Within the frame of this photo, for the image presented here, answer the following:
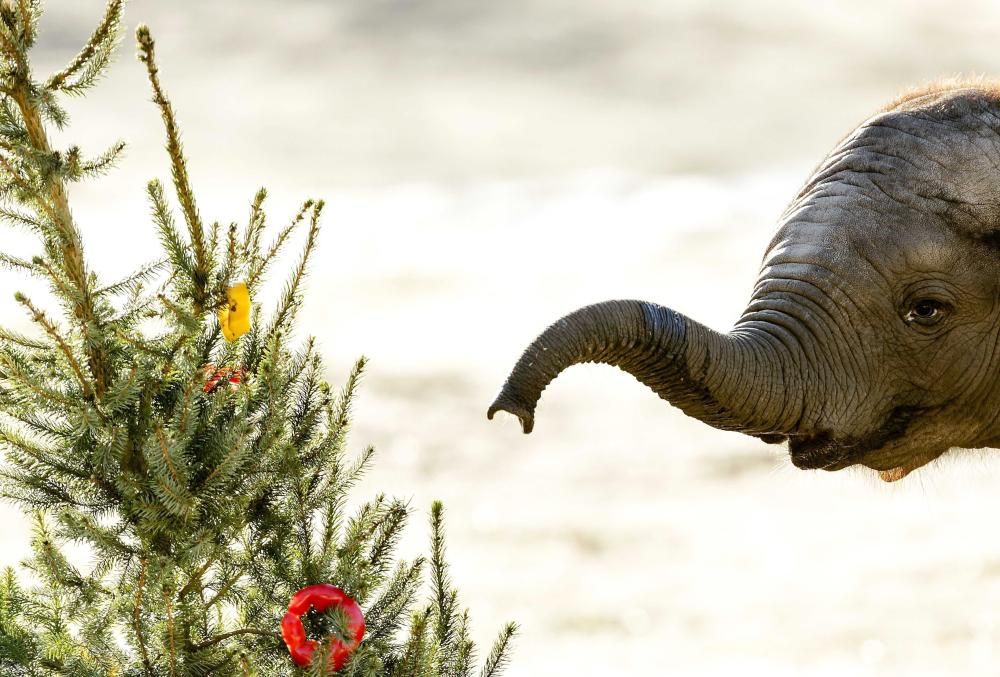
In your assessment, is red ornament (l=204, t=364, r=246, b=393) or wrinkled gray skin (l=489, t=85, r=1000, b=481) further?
wrinkled gray skin (l=489, t=85, r=1000, b=481)

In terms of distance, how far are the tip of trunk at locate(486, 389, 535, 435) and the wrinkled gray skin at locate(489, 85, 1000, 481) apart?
35.3 inches

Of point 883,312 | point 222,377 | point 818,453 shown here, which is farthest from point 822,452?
point 222,377

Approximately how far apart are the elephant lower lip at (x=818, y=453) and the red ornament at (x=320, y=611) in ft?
5.53

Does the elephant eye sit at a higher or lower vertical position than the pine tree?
higher

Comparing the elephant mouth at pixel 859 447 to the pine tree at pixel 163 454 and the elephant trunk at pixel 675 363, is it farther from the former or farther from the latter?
the pine tree at pixel 163 454

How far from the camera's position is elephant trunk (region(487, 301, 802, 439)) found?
3809mm

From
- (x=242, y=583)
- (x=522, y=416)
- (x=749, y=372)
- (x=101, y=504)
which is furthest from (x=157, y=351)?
(x=749, y=372)

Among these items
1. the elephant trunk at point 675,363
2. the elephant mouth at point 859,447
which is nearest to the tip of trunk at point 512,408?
the elephant trunk at point 675,363

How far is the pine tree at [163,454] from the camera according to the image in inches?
156

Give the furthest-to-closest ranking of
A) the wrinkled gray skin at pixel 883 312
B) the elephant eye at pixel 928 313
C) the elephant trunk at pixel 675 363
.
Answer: the elephant eye at pixel 928 313, the wrinkled gray skin at pixel 883 312, the elephant trunk at pixel 675 363

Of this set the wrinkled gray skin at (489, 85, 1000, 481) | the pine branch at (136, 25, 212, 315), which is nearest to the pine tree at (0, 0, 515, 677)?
the pine branch at (136, 25, 212, 315)

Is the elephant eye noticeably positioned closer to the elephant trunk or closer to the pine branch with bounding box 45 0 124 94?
the elephant trunk

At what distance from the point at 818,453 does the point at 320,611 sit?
1823mm

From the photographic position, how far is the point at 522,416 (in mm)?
3705
